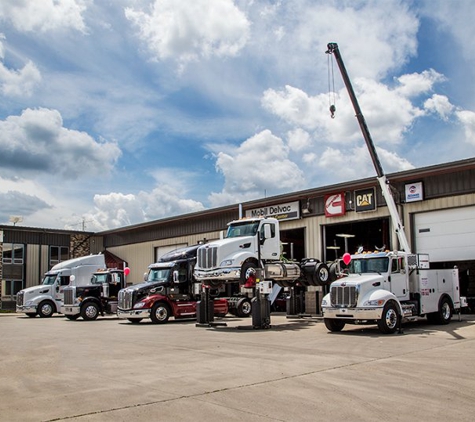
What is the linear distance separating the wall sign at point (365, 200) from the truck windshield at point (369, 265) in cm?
816

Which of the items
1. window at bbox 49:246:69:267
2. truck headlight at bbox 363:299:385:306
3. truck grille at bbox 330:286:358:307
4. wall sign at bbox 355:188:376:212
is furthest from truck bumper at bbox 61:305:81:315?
window at bbox 49:246:69:267

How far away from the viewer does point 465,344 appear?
43.3ft

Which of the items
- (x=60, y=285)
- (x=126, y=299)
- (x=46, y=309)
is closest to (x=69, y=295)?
(x=60, y=285)

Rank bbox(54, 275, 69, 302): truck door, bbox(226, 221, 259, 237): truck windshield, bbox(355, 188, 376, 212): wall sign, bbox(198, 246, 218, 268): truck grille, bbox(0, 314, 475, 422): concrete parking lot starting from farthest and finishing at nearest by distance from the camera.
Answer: bbox(54, 275, 69, 302): truck door
bbox(355, 188, 376, 212): wall sign
bbox(226, 221, 259, 237): truck windshield
bbox(198, 246, 218, 268): truck grille
bbox(0, 314, 475, 422): concrete parking lot

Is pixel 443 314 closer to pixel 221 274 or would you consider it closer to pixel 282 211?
pixel 221 274

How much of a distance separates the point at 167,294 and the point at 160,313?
98 centimetres

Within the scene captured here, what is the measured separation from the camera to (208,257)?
64.4 ft

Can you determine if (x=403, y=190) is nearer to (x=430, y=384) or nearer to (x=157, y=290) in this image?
(x=157, y=290)

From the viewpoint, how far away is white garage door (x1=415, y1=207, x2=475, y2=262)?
22125 mm

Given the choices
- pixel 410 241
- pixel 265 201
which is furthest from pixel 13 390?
pixel 265 201

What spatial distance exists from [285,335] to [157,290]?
26.8ft

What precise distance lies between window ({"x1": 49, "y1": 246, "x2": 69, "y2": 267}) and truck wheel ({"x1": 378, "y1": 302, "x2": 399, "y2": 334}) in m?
34.1

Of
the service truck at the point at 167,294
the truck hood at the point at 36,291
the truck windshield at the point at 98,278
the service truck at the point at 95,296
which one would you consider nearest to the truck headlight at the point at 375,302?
the service truck at the point at 167,294

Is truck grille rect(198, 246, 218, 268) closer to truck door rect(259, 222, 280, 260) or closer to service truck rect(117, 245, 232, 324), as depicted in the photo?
truck door rect(259, 222, 280, 260)
